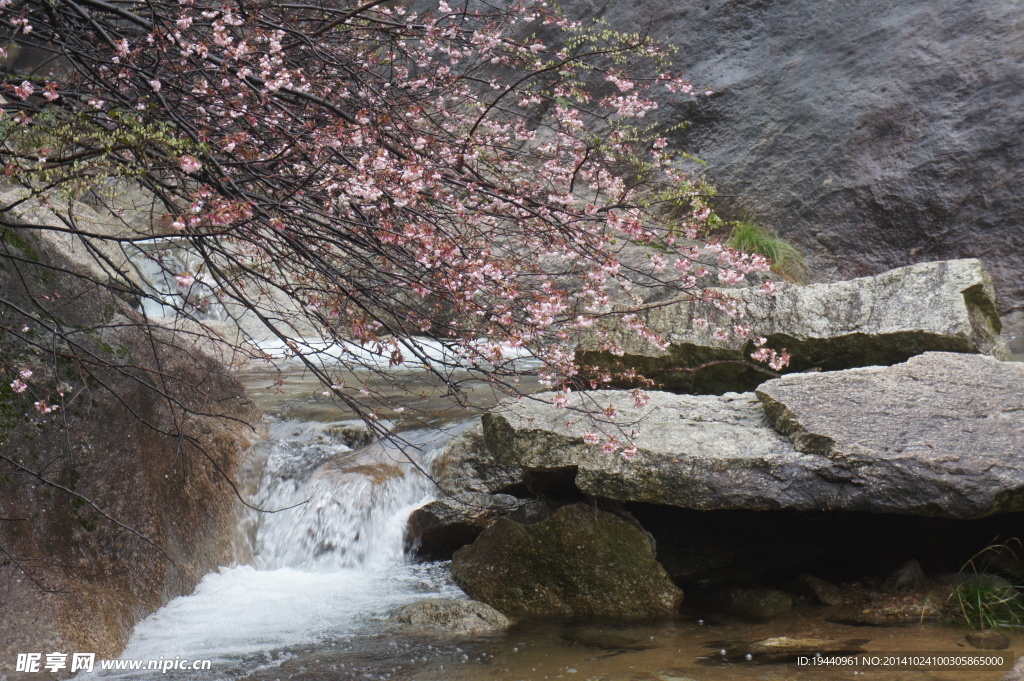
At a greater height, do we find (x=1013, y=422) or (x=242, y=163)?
(x=242, y=163)

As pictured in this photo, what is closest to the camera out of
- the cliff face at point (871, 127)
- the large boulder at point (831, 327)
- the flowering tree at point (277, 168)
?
the flowering tree at point (277, 168)

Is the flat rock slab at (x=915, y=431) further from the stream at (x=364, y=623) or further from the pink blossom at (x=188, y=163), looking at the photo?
the pink blossom at (x=188, y=163)

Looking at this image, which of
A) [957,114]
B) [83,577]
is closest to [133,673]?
[83,577]

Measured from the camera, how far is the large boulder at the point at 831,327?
5.10 m

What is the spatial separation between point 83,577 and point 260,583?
3.10ft

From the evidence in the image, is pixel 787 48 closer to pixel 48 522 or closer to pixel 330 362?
pixel 330 362

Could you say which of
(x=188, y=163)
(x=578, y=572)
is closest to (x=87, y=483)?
(x=188, y=163)

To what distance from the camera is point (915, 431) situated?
11.4 ft

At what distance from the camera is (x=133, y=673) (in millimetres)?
3301

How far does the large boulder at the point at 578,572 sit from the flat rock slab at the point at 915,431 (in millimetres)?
897

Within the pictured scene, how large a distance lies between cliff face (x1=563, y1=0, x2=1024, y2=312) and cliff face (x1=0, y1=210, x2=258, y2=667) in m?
7.11

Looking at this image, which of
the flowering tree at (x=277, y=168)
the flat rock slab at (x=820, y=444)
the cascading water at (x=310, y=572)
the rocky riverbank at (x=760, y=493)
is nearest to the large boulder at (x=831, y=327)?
the rocky riverbank at (x=760, y=493)

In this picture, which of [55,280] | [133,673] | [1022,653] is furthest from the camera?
[55,280]

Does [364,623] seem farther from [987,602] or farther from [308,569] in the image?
[987,602]
